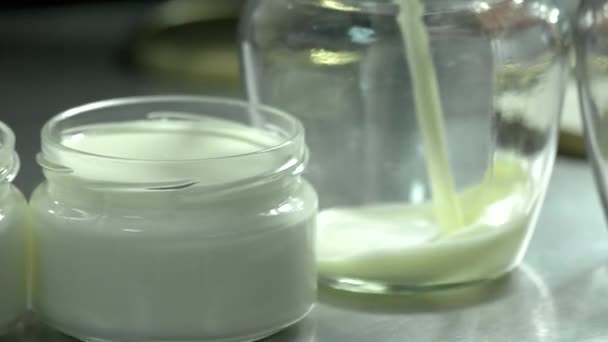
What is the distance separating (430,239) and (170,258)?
216 millimetres

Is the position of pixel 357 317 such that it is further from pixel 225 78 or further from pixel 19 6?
pixel 19 6

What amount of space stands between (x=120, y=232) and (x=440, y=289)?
239 millimetres

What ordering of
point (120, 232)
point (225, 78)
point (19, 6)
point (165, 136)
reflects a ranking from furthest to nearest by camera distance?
1. point (19, 6)
2. point (225, 78)
3. point (165, 136)
4. point (120, 232)

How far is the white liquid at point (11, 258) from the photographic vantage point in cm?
64

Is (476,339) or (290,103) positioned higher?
(290,103)

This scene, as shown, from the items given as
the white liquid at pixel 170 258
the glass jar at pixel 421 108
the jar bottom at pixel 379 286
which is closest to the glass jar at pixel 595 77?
the glass jar at pixel 421 108

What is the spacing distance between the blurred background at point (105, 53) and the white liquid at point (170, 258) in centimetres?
40

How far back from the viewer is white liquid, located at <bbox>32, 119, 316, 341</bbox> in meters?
0.62

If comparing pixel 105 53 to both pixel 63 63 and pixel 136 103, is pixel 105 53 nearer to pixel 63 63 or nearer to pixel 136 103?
pixel 63 63

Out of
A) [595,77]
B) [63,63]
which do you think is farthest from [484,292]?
[63,63]

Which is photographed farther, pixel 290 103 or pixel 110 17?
pixel 110 17

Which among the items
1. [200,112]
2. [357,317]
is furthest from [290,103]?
[357,317]

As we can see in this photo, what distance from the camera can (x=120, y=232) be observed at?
0.62 m

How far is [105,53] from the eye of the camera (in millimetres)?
1336
